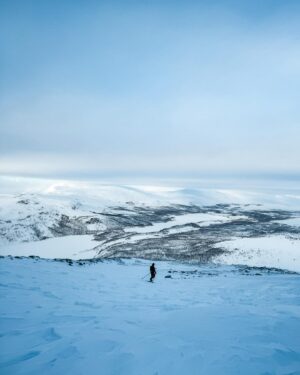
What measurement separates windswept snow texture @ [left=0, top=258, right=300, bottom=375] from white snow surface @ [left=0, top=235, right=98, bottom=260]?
41.6 metres

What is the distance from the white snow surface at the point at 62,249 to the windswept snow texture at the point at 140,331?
41578mm

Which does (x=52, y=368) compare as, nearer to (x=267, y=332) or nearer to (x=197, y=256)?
(x=267, y=332)

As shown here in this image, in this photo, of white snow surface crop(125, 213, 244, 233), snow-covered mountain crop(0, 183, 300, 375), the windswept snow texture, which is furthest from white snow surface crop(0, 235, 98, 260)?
the windswept snow texture

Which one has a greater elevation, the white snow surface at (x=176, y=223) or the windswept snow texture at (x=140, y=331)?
the windswept snow texture at (x=140, y=331)

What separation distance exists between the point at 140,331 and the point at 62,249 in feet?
190

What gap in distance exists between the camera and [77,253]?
193ft

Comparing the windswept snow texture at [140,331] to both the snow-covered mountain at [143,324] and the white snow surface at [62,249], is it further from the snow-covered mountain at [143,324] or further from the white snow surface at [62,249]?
the white snow surface at [62,249]

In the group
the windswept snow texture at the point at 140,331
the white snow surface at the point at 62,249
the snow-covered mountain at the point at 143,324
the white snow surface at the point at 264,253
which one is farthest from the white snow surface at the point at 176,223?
the windswept snow texture at the point at 140,331

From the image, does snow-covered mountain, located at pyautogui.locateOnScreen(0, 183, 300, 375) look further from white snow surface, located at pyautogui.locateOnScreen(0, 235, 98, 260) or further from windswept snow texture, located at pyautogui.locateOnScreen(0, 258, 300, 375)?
white snow surface, located at pyautogui.locateOnScreen(0, 235, 98, 260)

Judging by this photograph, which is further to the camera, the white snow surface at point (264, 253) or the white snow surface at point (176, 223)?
the white snow surface at point (176, 223)

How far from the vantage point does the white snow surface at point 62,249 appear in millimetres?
57291

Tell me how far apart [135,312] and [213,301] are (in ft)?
15.0

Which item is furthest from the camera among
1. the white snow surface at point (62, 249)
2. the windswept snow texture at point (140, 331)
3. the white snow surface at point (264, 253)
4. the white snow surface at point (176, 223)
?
the white snow surface at point (176, 223)

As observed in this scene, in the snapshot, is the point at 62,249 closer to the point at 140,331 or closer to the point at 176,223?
the point at 140,331
